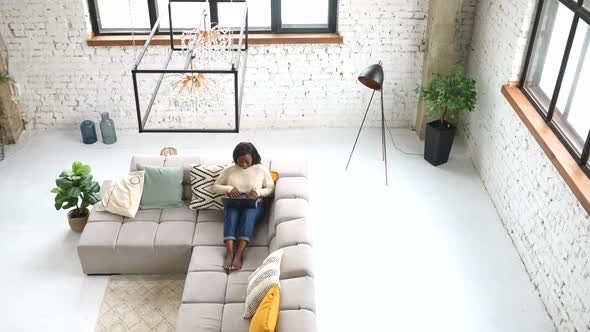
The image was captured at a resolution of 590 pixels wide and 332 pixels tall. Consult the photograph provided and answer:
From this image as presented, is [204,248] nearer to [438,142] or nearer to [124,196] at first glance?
[124,196]

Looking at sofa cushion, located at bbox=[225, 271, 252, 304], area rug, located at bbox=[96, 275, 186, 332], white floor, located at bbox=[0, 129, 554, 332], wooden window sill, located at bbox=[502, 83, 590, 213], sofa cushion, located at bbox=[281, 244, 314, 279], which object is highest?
wooden window sill, located at bbox=[502, 83, 590, 213]

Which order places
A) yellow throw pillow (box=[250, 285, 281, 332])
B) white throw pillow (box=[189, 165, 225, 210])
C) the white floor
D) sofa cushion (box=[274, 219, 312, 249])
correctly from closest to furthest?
yellow throw pillow (box=[250, 285, 281, 332]), sofa cushion (box=[274, 219, 312, 249]), the white floor, white throw pillow (box=[189, 165, 225, 210])

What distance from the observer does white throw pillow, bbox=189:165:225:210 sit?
543 cm

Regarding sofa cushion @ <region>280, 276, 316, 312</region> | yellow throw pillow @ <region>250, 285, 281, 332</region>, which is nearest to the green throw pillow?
sofa cushion @ <region>280, 276, 316, 312</region>

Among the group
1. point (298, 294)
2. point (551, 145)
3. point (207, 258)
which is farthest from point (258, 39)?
point (298, 294)

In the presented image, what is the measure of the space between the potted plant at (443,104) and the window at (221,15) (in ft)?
4.66

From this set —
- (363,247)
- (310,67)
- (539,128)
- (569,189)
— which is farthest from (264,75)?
(569,189)

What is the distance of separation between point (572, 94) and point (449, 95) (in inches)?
62.6

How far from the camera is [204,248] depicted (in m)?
5.04

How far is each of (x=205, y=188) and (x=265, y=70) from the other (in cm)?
215

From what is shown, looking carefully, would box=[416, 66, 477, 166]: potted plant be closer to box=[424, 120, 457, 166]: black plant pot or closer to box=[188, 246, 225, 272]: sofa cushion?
box=[424, 120, 457, 166]: black plant pot

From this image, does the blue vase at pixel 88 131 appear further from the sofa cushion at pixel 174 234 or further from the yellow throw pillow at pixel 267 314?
the yellow throw pillow at pixel 267 314

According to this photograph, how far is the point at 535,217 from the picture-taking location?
5.16m

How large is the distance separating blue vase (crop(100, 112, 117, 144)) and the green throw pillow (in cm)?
172
